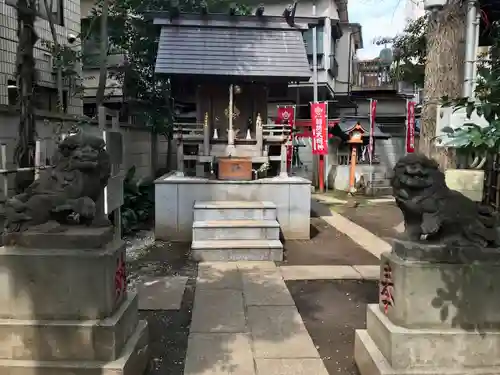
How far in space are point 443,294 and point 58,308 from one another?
276cm

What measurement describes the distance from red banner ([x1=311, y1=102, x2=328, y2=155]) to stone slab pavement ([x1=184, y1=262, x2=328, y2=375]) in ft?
34.5

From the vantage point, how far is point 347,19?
2238 centimetres

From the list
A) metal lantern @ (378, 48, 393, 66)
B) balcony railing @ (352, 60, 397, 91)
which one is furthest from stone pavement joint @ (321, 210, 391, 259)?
balcony railing @ (352, 60, 397, 91)

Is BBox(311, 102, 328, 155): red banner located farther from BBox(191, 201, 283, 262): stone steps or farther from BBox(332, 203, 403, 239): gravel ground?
BBox(191, 201, 283, 262): stone steps

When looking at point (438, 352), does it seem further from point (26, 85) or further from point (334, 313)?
point (26, 85)

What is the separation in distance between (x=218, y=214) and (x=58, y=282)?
554 cm

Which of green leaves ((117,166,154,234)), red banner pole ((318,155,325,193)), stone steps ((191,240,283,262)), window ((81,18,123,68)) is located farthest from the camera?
red banner pole ((318,155,325,193))

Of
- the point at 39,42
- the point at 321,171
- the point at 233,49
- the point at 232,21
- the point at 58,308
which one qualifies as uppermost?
the point at 232,21

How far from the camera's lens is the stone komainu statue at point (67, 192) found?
10.5 feet

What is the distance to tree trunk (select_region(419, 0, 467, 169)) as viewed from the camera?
17.5ft

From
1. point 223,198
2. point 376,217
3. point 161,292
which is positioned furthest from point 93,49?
point 161,292

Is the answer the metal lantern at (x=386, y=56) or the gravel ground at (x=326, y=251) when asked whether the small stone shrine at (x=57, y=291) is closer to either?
the gravel ground at (x=326, y=251)

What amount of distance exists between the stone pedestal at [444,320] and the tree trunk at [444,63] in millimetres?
2607

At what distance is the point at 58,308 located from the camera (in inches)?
123
